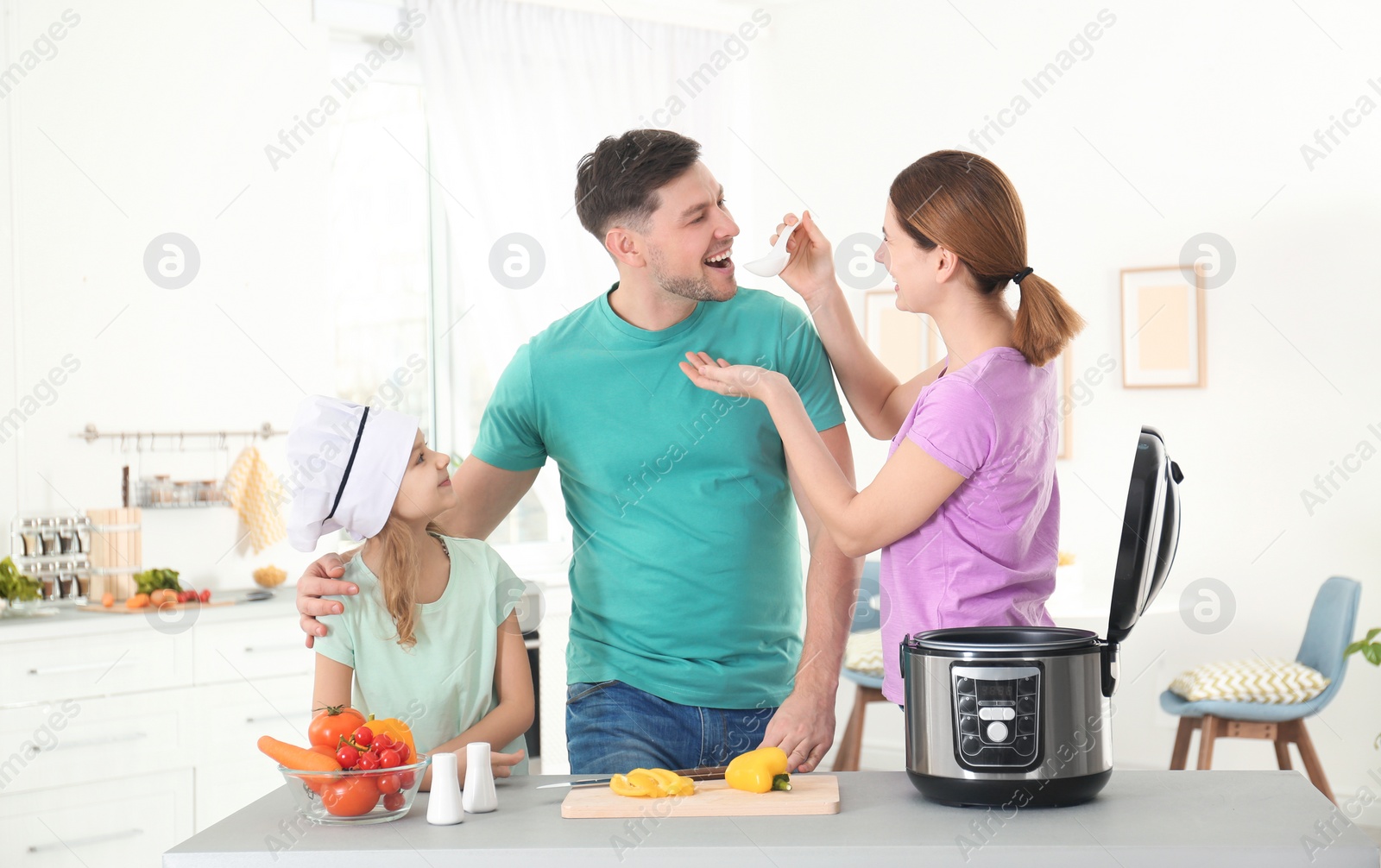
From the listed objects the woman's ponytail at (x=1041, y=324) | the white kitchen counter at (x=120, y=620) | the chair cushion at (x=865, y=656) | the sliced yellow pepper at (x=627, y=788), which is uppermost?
the woman's ponytail at (x=1041, y=324)

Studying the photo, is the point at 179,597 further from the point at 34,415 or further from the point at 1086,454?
the point at 1086,454

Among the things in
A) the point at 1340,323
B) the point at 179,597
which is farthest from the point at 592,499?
the point at 1340,323

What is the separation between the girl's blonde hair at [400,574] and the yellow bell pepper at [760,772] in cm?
56

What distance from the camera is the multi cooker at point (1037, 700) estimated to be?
1254 millimetres

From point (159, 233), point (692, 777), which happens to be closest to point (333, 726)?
point (692, 777)

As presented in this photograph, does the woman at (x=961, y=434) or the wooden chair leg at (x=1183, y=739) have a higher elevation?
the woman at (x=961, y=434)

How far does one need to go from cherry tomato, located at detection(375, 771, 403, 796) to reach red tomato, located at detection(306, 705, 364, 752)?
0.07 m

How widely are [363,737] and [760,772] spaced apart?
447 millimetres

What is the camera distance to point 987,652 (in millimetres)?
1265

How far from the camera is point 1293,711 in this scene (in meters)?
3.44

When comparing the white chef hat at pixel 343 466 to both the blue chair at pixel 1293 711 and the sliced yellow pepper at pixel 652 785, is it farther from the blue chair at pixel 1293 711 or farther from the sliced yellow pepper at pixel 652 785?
the blue chair at pixel 1293 711

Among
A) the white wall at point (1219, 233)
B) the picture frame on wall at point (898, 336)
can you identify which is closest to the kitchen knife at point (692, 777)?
the white wall at point (1219, 233)

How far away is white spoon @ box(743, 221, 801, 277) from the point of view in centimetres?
183

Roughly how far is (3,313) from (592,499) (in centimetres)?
240
